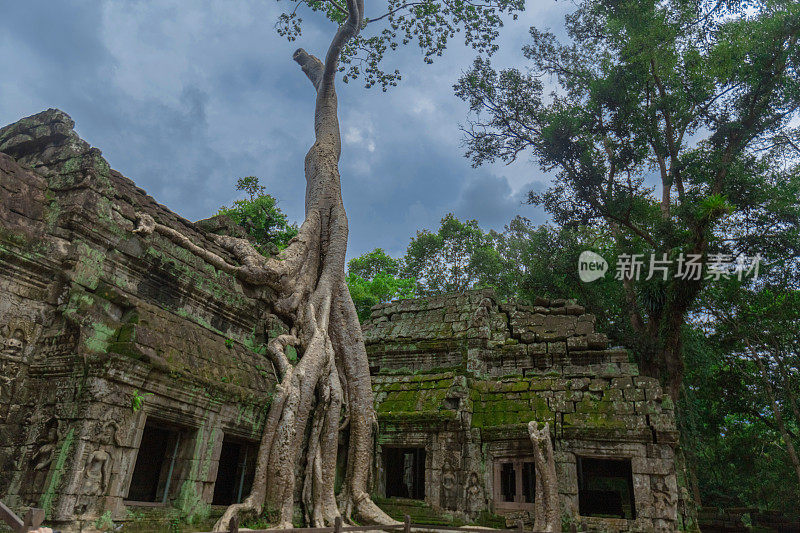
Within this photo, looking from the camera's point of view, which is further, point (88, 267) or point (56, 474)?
point (88, 267)

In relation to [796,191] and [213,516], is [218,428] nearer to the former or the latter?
[213,516]

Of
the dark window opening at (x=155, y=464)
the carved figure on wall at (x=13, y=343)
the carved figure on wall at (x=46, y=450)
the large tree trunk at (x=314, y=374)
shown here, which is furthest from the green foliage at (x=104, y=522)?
the carved figure on wall at (x=13, y=343)

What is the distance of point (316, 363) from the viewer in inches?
288

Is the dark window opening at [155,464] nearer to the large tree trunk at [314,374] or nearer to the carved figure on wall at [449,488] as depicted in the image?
the large tree trunk at [314,374]

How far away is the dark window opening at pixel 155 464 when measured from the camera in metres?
5.63

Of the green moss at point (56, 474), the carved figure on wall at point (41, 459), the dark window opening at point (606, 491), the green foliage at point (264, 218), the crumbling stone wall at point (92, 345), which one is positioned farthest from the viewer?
the green foliage at point (264, 218)

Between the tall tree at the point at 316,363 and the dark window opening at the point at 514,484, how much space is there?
2.13 m

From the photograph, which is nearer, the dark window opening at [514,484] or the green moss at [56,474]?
the green moss at [56,474]

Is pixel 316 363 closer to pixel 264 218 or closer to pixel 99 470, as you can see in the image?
pixel 99 470

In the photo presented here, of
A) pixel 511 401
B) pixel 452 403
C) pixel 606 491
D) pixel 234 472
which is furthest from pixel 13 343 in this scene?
pixel 606 491

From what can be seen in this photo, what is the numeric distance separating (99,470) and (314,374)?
3075 millimetres

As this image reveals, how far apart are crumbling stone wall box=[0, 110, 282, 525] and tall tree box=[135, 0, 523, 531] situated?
0.46 m

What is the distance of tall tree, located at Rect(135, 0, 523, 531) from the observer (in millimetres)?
6414

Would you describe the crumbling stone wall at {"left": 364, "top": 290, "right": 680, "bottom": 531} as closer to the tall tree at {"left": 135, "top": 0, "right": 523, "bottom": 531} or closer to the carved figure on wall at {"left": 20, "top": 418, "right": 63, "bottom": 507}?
the tall tree at {"left": 135, "top": 0, "right": 523, "bottom": 531}
